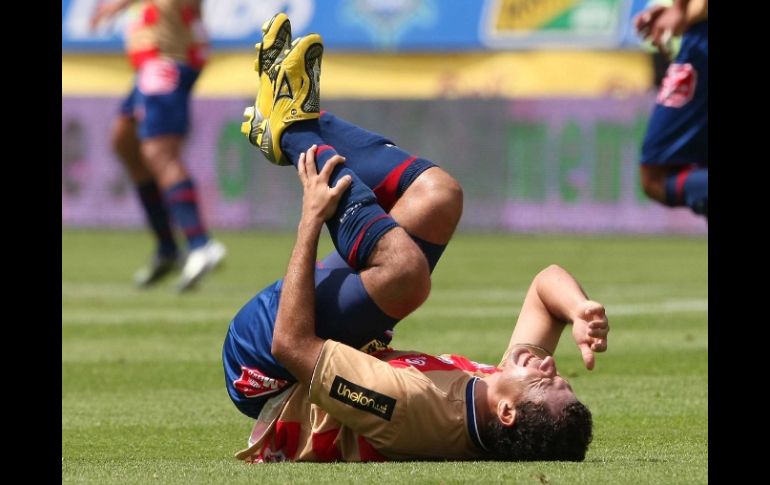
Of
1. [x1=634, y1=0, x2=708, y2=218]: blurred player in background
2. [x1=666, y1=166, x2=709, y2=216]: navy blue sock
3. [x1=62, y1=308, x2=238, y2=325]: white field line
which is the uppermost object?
[x1=634, y1=0, x2=708, y2=218]: blurred player in background

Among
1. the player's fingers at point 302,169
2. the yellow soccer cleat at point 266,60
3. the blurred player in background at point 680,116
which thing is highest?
the yellow soccer cleat at point 266,60

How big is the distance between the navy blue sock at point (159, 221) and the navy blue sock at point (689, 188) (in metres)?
5.79

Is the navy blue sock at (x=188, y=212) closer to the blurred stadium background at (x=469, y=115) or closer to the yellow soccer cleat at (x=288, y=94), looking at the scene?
the yellow soccer cleat at (x=288, y=94)

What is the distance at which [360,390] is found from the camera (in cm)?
488

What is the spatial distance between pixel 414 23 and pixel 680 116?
2283cm

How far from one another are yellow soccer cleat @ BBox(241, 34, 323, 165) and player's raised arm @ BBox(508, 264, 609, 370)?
3.77ft

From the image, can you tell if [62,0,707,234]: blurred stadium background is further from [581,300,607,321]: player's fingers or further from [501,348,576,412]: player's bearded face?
[501,348,576,412]: player's bearded face

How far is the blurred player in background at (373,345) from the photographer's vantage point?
16.2ft

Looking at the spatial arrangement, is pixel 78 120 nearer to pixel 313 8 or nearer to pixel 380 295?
pixel 313 8

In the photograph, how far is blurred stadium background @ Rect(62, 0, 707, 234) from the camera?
24250 mm

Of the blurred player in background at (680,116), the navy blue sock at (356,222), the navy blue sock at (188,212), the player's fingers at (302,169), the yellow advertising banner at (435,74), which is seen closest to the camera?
the navy blue sock at (356,222)

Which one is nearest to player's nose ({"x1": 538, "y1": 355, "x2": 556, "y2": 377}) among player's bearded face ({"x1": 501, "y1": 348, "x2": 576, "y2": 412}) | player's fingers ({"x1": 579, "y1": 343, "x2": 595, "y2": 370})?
player's bearded face ({"x1": 501, "y1": 348, "x2": 576, "y2": 412})

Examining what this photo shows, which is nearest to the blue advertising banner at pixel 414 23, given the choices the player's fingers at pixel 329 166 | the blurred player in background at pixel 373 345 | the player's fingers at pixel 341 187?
the blurred player in background at pixel 373 345
